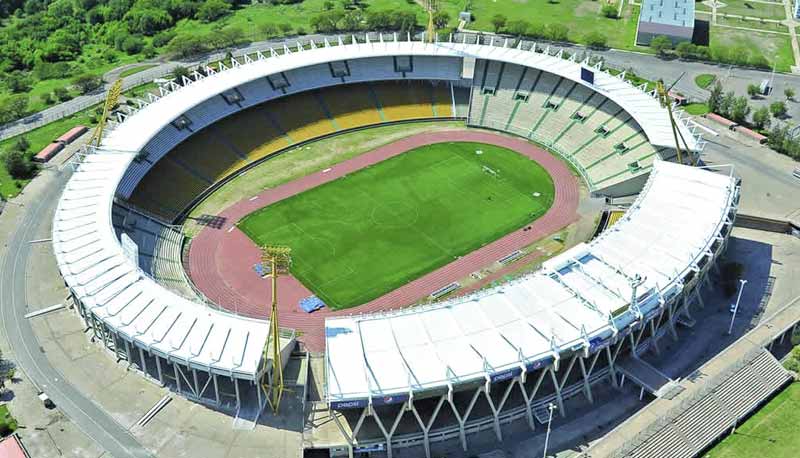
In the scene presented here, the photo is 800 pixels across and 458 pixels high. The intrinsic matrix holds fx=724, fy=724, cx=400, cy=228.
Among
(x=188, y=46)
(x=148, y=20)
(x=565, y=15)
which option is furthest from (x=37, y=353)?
(x=565, y=15)

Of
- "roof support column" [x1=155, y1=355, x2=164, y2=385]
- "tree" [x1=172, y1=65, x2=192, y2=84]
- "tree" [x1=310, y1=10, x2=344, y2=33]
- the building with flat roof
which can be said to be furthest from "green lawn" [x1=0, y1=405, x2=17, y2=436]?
the building with flat roof

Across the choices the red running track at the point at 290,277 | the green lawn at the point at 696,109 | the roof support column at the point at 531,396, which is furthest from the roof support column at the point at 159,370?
the green lawn at the point at 696,109

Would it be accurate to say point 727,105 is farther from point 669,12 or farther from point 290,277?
point 290,277

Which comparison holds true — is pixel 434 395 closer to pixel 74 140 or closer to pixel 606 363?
pixel 606 363

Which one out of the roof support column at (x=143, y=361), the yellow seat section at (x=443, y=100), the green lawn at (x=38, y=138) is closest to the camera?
the roof support column at (x=143, y=361)

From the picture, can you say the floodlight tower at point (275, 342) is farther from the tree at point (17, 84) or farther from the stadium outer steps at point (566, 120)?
the tree at point (17, 84)

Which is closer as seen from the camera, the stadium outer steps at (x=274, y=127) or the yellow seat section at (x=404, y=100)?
the stadium outer steps at (x=274, y=127)
